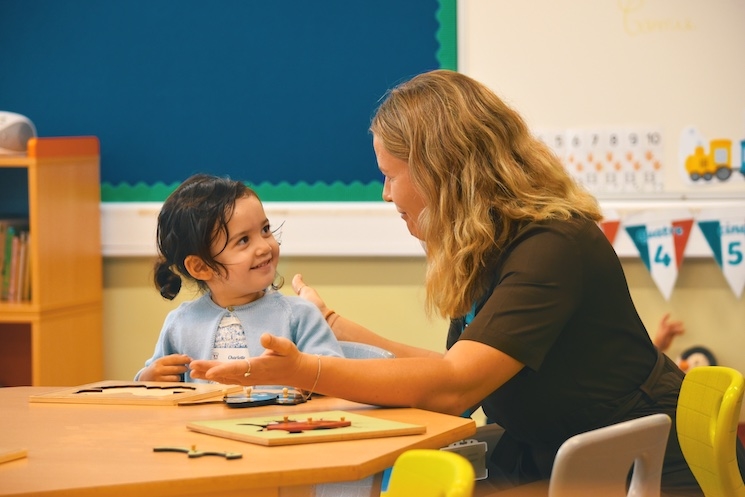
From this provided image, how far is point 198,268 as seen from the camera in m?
2.29

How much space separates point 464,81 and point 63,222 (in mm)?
2024

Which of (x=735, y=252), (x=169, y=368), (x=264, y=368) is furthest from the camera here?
(x=735, y=252)

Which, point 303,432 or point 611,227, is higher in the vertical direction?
point 611,227

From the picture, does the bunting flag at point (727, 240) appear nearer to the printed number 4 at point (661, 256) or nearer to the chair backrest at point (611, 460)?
the printed number 4 at point (661, 256)

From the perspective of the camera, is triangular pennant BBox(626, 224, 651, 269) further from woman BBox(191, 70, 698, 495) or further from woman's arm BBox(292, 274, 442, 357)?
woman BBox(191, 70, 698, 495)

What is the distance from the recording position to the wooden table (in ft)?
4.00

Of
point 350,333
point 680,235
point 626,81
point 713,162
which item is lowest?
point 350,333

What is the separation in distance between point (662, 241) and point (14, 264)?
7.20ft

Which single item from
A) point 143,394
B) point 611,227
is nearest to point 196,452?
point 143,394

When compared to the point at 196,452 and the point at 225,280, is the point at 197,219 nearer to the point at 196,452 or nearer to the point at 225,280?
the point at 225,280

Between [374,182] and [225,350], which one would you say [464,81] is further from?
[374,182]

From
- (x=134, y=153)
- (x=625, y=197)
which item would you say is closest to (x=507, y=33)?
(x=625, y=197)

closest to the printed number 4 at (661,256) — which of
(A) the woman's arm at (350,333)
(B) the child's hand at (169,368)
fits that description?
(A) the woman's arm at (350,333)

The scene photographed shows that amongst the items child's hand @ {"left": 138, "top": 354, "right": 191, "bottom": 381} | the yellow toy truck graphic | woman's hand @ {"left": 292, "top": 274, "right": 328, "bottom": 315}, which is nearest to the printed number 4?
the yellow toy truck graphic
